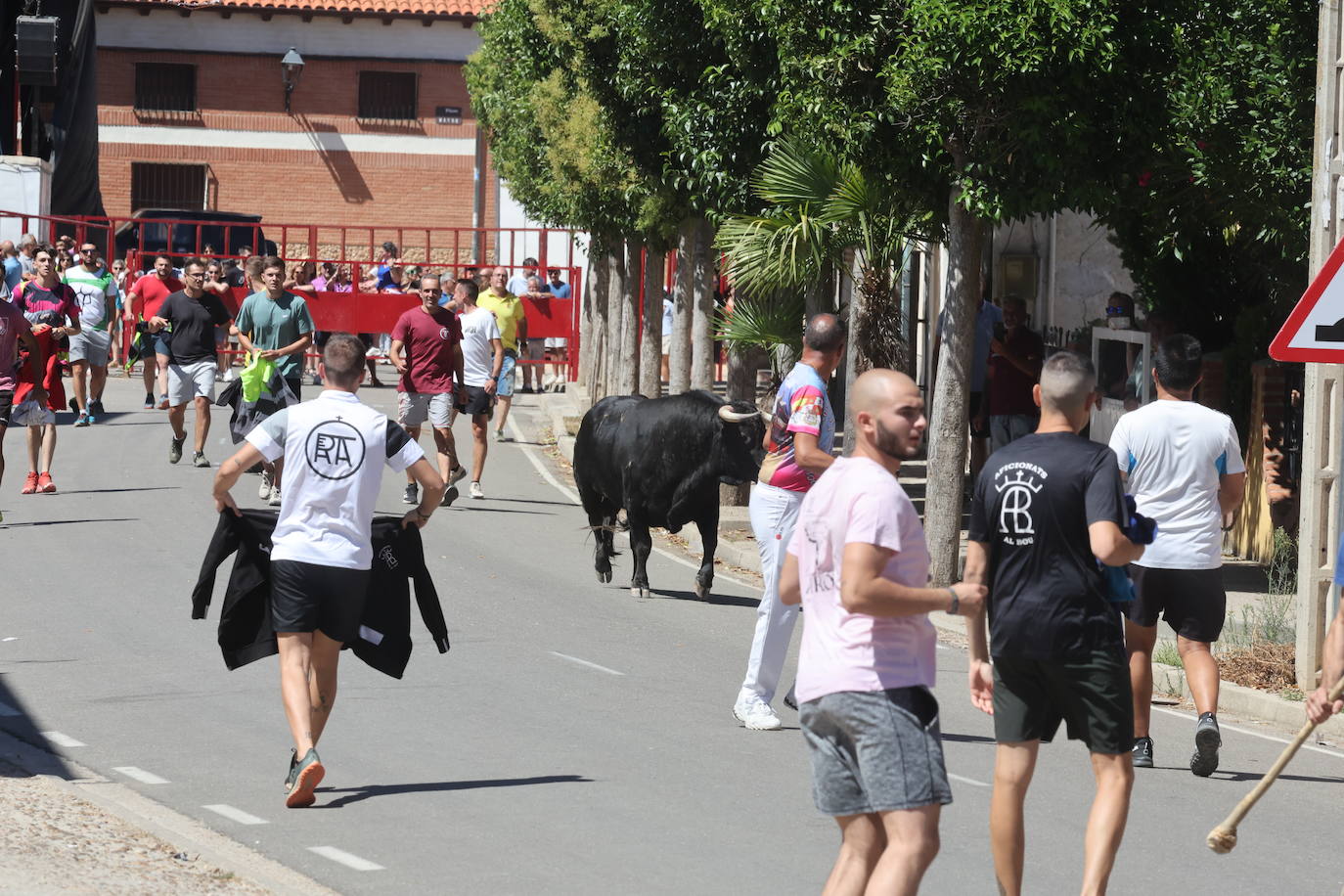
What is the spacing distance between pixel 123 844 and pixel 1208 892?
3736 mm

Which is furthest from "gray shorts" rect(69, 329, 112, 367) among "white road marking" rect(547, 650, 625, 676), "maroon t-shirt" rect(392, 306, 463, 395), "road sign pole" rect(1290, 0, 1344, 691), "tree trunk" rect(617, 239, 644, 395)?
"road sign pole" rect(1290, 0, 1344, 691)

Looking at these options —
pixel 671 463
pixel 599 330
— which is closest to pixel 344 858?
pixel 671 463

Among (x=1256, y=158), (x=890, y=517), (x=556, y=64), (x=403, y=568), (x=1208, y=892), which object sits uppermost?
(x=556, y=64)

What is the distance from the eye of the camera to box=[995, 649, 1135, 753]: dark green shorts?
614cm

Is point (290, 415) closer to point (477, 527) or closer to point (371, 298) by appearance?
point (477, 527)

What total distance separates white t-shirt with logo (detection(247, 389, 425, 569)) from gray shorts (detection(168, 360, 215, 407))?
11277 mm

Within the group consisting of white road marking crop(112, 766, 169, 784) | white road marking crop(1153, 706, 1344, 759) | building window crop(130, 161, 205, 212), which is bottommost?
white road marking crop(1153, 706, 1344, 759)

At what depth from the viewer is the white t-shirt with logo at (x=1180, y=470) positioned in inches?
334

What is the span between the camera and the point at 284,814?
7391mm

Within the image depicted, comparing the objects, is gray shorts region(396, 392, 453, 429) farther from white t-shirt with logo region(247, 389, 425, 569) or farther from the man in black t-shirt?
the man in black t-shirt

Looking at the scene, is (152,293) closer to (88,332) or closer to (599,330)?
(88,332)

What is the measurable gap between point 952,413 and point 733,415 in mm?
2545

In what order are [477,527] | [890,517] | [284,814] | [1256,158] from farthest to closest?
[477,527] → [1256,158] → [284,814] → [890,517]

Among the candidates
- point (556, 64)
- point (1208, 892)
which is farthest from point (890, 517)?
point (556, 64)
